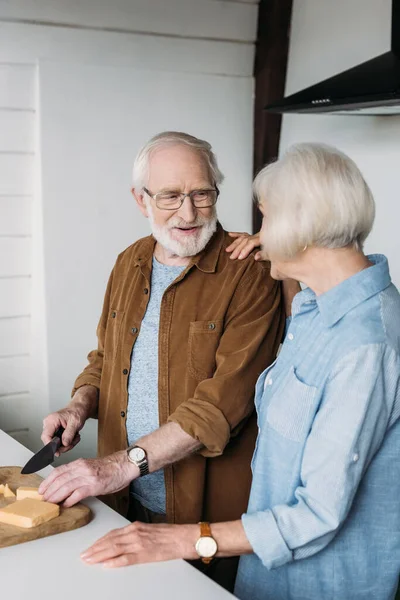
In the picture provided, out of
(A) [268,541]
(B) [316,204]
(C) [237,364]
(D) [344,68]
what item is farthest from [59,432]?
(D) [344,68]

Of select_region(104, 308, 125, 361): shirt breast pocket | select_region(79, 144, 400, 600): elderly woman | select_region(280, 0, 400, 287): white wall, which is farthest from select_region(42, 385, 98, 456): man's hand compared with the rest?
select_region(280, 0, 400, 287): white wall

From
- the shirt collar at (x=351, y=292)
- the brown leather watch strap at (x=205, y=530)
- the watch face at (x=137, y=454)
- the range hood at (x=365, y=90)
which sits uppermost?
the range hood at (x=365, y=90)

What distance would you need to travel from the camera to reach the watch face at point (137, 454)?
1.76 meters

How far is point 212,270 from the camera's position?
78.8 inches

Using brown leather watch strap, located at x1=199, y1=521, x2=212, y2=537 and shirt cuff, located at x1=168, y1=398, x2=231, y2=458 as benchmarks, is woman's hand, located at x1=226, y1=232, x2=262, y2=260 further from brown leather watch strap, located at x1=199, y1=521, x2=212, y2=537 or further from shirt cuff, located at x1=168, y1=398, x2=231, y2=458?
brown leather watch strap, located at x1=199, y1=521, x2=212, y2=537

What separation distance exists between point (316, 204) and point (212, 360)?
0.63 meters

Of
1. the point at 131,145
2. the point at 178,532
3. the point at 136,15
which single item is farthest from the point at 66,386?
the point at 178,532

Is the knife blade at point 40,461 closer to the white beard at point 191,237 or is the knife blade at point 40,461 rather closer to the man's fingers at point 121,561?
the man's fingers at point 121,561

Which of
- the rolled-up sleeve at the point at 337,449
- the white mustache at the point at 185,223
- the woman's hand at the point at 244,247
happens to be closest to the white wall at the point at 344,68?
the woman's hand at the point at 244,247

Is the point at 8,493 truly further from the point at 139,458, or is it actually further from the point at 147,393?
the point at 147,393

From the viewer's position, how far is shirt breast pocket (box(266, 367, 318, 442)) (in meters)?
1.50

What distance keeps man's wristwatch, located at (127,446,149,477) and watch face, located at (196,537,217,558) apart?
31 cm

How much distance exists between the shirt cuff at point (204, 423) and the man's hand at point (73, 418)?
1.02 ft

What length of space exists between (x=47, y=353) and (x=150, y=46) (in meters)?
1.35
